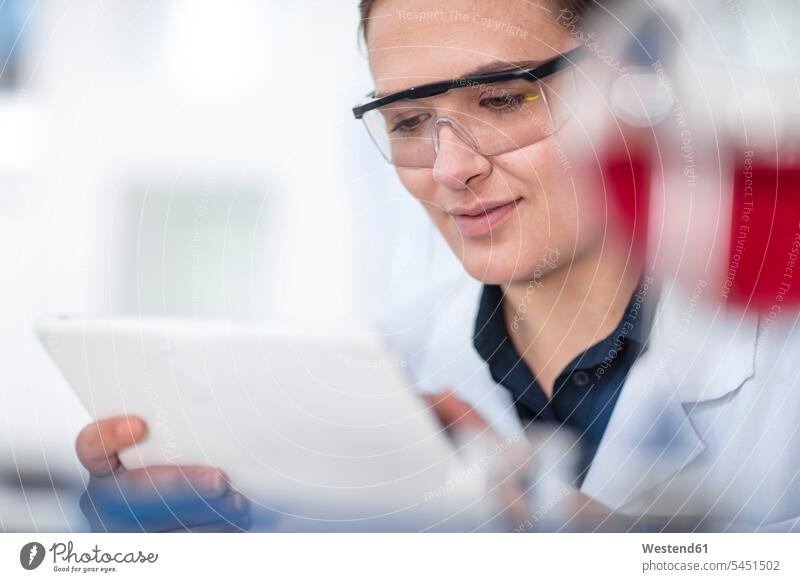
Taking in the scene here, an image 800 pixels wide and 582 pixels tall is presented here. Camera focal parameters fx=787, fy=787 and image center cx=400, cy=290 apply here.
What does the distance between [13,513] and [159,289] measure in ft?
0.88

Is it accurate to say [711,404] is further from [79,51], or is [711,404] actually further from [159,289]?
[79,51]

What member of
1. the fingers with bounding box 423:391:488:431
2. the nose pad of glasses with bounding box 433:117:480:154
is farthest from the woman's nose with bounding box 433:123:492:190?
the fingers with bounding box 423:391:488:431

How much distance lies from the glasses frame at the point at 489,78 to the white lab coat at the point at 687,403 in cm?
18

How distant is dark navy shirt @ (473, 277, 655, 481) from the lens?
30.2 inches

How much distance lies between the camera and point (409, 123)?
743 millimetres

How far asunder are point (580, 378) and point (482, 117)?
271 mm

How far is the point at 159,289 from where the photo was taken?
0.75m

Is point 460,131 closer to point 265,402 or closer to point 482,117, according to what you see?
point 482,117

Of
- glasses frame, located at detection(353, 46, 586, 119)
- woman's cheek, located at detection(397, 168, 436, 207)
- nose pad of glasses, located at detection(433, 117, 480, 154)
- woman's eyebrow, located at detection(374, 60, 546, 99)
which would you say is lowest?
woman's cheek, located at detection(397, 168, 436, 207)

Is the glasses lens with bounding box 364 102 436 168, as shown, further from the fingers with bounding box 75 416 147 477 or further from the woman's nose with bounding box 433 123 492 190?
the fingers with bounding box 75 416 147 477

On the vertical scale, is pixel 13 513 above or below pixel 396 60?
below
